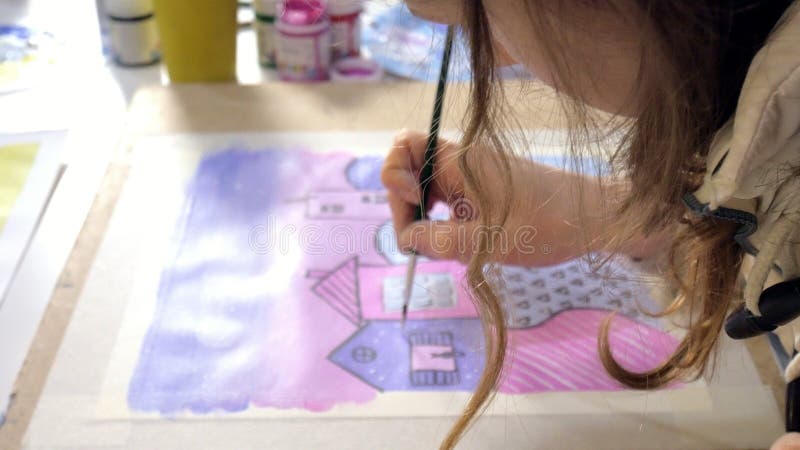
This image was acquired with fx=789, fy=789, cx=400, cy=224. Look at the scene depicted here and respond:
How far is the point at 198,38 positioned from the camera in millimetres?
806

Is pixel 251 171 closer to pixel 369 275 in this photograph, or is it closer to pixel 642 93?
pixel 369 275

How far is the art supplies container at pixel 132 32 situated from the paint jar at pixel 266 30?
0.37 ft

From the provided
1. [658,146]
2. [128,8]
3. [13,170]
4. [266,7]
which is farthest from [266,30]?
[658,146]

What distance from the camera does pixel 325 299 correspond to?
22.7 inches

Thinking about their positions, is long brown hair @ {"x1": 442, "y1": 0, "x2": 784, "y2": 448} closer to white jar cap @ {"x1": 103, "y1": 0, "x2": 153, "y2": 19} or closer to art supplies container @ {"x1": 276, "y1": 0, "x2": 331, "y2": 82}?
art supplies container @ {"x1": 276, "y1": 0, "x2": 331, "y2": 82}

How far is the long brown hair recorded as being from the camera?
1.17 feet

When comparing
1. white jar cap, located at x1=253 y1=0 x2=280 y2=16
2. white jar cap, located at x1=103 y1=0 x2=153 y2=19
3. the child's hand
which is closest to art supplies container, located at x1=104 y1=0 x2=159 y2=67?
white jar cap, located at x1=103 y1=0 x2=153 y2=19

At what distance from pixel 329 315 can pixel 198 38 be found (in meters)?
0.38

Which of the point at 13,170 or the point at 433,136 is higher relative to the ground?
the point at 433,136

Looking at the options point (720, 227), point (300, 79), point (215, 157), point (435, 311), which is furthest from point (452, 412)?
point (300, 79)

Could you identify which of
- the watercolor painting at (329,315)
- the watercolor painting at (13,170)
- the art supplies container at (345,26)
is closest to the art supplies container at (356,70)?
the art supplies container at (345,26)

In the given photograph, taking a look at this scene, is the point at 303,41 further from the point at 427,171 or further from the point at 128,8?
the point at 427,171

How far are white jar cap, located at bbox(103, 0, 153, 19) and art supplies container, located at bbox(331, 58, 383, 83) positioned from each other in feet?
0.68

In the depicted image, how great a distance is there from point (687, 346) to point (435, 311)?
0.17m
